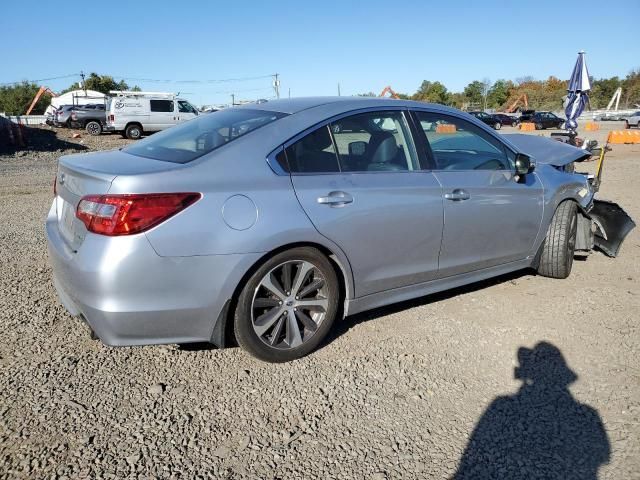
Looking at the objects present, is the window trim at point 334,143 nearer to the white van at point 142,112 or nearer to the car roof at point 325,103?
the car roof at point 325,103

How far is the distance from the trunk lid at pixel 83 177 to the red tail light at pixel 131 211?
0.08 meters

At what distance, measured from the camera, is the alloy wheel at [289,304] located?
3014mm

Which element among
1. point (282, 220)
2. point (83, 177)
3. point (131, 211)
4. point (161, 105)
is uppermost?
point (161, 105)

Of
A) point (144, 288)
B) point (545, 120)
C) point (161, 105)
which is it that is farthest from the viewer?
point (545, 120)

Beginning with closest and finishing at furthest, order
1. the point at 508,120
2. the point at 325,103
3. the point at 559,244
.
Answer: the point at 325,103
the point at 559,244
the point at 508,120

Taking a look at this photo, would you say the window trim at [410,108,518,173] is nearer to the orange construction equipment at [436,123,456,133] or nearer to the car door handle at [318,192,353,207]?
the orange construction equipment at [436,123,456,133]

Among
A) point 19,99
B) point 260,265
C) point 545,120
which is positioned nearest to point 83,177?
point 260,265

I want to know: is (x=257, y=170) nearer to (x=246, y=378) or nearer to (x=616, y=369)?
(x=246, y=378)

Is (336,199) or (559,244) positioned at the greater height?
(336,199)

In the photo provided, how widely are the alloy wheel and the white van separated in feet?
77.9

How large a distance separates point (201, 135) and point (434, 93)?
80964 mm

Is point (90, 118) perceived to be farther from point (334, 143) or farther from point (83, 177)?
point (334, 143)

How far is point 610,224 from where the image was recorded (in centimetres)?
546

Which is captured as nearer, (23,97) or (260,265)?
(260,265)
